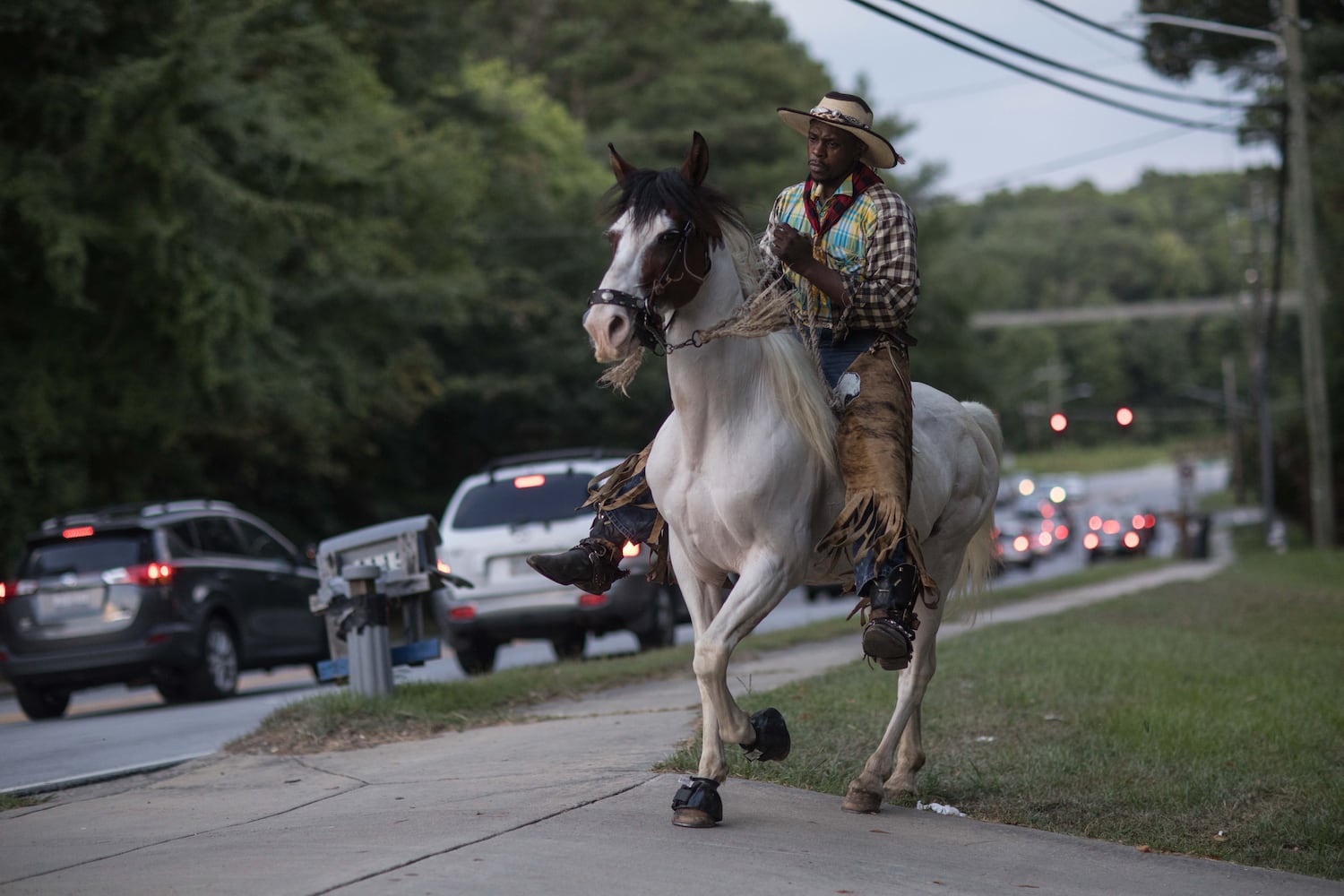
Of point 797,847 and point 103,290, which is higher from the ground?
point 103,290

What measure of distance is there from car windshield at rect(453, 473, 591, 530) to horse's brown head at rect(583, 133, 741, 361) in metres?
8.64

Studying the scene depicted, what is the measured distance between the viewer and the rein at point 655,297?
5.49 metres

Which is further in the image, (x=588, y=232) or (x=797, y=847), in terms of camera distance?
(x=588, y=232)

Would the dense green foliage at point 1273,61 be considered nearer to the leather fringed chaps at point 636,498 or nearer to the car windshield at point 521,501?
the car windshield at point 521,501

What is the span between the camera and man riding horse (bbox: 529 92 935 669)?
240 inches

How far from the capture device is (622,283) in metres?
5.59

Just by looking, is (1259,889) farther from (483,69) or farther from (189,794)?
(483,69)

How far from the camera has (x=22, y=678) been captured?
14.5m

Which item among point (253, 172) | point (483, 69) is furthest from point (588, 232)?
point (253, 172)

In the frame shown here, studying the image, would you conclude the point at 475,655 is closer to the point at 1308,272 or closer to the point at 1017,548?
the point at 1308,272

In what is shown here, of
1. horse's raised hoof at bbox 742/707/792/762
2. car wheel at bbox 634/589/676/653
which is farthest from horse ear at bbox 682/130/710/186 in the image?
car wheel at bbox 634/589/676/653

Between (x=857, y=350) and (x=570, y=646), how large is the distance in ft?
30.3

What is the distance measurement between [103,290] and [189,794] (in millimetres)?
16208

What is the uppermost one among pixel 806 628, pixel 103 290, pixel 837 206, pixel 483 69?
pixel 483 69
